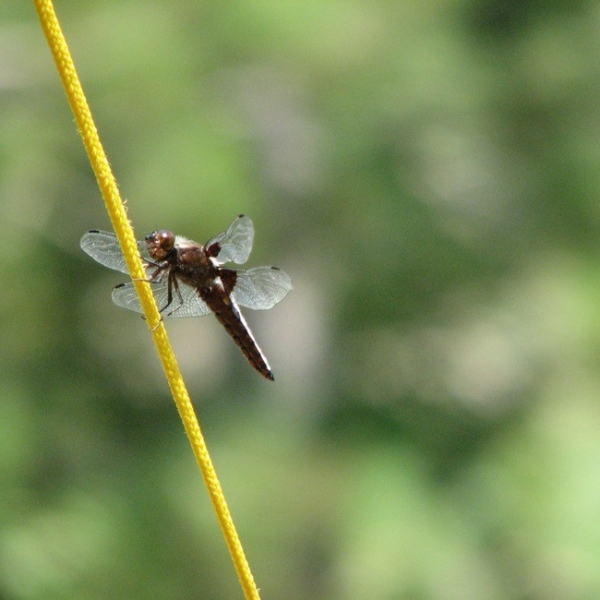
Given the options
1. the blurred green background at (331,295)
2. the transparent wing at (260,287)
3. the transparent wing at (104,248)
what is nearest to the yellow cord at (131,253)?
the transparent wing at (104,248)

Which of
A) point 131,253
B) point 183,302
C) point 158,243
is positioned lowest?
point 131,253

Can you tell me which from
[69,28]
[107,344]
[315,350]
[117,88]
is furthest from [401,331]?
[69,28]

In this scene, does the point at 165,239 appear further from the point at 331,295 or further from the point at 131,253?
the point at 331,295

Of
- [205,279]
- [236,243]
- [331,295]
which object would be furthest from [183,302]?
[331,295]

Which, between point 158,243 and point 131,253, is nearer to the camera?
point 131,253

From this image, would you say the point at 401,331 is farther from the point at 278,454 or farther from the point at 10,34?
the point at 10,34

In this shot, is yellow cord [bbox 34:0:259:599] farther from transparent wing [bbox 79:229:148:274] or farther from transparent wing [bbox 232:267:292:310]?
transparent wing [bbox 232:267:292:310]
